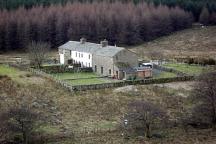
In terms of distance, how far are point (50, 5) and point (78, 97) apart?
230 feet

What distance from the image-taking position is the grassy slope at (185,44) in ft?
309

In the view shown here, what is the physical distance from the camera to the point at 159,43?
108 meters

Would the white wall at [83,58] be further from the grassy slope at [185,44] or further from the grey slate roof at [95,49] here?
the grassy slope at [185,44]

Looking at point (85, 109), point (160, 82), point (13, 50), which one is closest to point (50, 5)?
point (13, 50)

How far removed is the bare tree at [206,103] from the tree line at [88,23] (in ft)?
193

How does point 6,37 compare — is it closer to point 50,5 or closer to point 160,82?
point 50,5

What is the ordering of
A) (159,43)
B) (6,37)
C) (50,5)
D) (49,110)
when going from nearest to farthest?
(49,110), (6,37), (159,43), (50,5)

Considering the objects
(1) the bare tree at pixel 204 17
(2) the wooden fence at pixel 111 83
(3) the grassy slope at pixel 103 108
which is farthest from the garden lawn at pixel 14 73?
(1) the bare tree at pixel 204 17

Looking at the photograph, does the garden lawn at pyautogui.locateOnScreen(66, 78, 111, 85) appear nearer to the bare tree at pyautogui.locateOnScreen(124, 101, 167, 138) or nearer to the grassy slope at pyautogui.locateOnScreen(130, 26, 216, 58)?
the bare tree at pyautogui.locateOnScreen(124, 101, 167, 138)

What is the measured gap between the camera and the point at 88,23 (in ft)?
353

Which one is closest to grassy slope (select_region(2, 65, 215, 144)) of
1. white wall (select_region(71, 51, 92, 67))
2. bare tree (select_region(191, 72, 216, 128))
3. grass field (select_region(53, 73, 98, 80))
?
bare tree (select_region(191, 72, 216, 128))

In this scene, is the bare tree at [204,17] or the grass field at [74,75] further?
the bare tree at [204,17]

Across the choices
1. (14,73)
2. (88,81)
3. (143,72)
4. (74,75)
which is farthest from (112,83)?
(14,73)

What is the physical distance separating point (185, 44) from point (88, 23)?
2234cm
